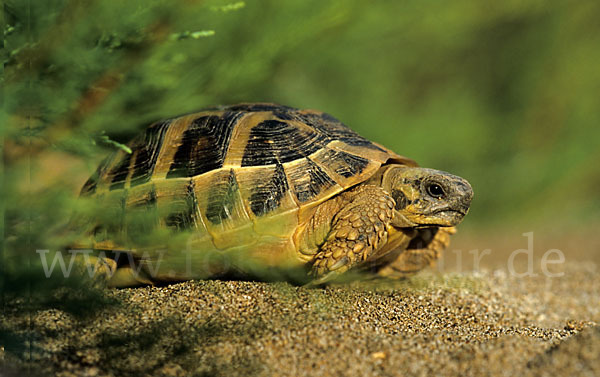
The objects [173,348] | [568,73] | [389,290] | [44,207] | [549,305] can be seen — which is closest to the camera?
[44,207]

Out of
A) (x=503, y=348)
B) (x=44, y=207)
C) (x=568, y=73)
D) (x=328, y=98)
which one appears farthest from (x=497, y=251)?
(x=44, y=207)

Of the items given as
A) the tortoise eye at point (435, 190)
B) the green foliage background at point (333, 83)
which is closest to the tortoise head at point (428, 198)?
the tortoise eye at point (435, 190)

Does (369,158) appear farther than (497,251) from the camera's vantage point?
No

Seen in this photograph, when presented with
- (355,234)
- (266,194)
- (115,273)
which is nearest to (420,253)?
(355,234)

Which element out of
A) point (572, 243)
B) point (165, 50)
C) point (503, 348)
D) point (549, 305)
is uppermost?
point (165, 50)

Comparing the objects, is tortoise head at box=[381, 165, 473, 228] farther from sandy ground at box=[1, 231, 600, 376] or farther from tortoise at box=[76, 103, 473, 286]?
sandy ground at box=[1, 231, 600, 376]

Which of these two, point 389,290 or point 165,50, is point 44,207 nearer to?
point 165,50

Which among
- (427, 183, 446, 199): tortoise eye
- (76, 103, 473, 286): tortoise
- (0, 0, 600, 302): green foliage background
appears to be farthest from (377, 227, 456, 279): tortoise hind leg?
(0, 0, 600, 302): green foliage background
